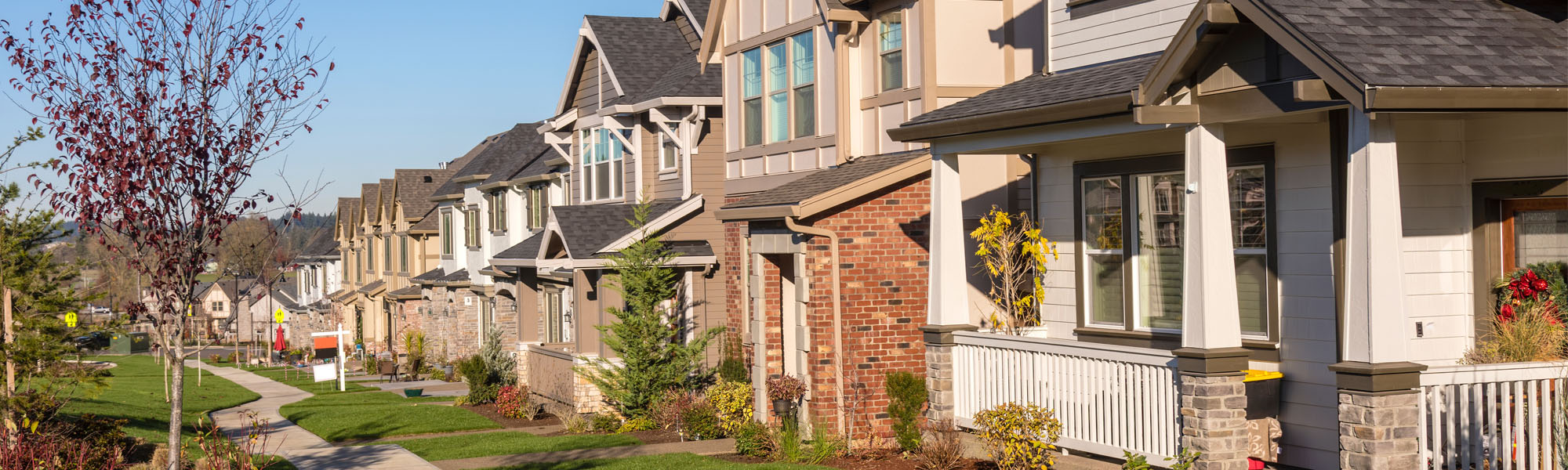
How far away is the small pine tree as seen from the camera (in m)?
20.4

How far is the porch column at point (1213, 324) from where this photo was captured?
33.2 ft

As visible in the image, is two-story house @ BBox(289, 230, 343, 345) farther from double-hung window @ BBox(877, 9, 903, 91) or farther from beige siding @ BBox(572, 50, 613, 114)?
double-hung window @ BBox(877, 9, 903, 91)

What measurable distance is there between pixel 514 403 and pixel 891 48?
1230 centimetres

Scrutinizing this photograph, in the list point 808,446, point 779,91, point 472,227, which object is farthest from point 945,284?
point 472,227

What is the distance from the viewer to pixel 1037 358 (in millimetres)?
12500

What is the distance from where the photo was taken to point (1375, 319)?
29.4ft

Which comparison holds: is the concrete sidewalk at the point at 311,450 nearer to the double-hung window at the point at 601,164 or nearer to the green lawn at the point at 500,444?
the green lawn at the point at 500,444

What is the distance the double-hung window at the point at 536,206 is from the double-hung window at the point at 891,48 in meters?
17.4

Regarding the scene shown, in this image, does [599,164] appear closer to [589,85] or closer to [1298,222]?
[589,85]

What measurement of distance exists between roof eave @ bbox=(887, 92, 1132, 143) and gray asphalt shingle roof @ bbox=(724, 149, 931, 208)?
4.66 ft

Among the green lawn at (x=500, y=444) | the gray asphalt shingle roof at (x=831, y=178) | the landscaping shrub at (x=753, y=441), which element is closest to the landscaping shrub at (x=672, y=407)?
the green lawn at (x=500, y=444)

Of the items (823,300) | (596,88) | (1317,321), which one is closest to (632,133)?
(596,88)

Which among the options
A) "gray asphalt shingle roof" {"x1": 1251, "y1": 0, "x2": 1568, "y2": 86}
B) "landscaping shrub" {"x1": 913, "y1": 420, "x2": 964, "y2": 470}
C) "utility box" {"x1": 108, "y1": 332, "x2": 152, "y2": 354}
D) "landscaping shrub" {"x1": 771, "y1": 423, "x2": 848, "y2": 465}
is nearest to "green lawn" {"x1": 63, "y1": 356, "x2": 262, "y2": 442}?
"landscaping shrub" {"x1": 771, "y1": 423, "x2": 848, "y2": 465}

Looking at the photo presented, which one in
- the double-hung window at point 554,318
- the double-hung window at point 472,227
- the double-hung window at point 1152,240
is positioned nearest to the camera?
the double-hung window at point 1152,240
